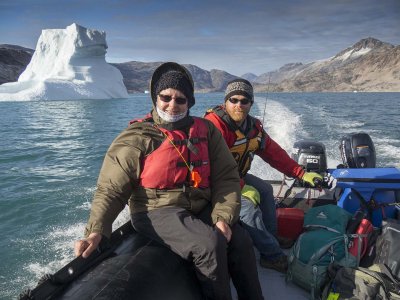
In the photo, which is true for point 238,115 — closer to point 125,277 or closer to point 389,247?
point 389,247

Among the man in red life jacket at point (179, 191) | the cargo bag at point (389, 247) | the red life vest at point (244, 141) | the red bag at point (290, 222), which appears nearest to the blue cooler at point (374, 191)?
the red bag at point (290, 222)

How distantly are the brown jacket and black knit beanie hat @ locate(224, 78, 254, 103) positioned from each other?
3.04 feet

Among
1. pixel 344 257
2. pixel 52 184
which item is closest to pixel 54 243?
pixel 52 184

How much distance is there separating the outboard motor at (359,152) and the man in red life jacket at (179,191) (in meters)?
2.52

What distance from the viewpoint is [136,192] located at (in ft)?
6.09

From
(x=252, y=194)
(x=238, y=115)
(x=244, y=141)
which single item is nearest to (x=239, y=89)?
(x=238, y=115)

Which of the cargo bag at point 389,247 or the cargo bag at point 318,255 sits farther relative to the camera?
the cargo bag at point 318,255

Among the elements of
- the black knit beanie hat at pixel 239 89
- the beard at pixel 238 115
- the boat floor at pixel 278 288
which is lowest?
the boat floor at pixel 278 288

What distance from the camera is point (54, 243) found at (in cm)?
420

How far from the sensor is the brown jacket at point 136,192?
1690 mm

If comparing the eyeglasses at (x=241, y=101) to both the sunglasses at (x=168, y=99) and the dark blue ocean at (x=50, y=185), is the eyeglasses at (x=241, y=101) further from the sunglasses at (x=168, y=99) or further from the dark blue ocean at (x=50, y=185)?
the dark blue ocean at (x=50, y=185)

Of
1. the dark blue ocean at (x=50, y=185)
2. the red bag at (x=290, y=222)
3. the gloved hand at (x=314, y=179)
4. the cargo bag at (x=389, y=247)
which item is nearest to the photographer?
the cargo bag at (x=389, y=247)

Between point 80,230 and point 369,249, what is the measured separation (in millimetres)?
3619

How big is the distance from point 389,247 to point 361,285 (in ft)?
1.33
